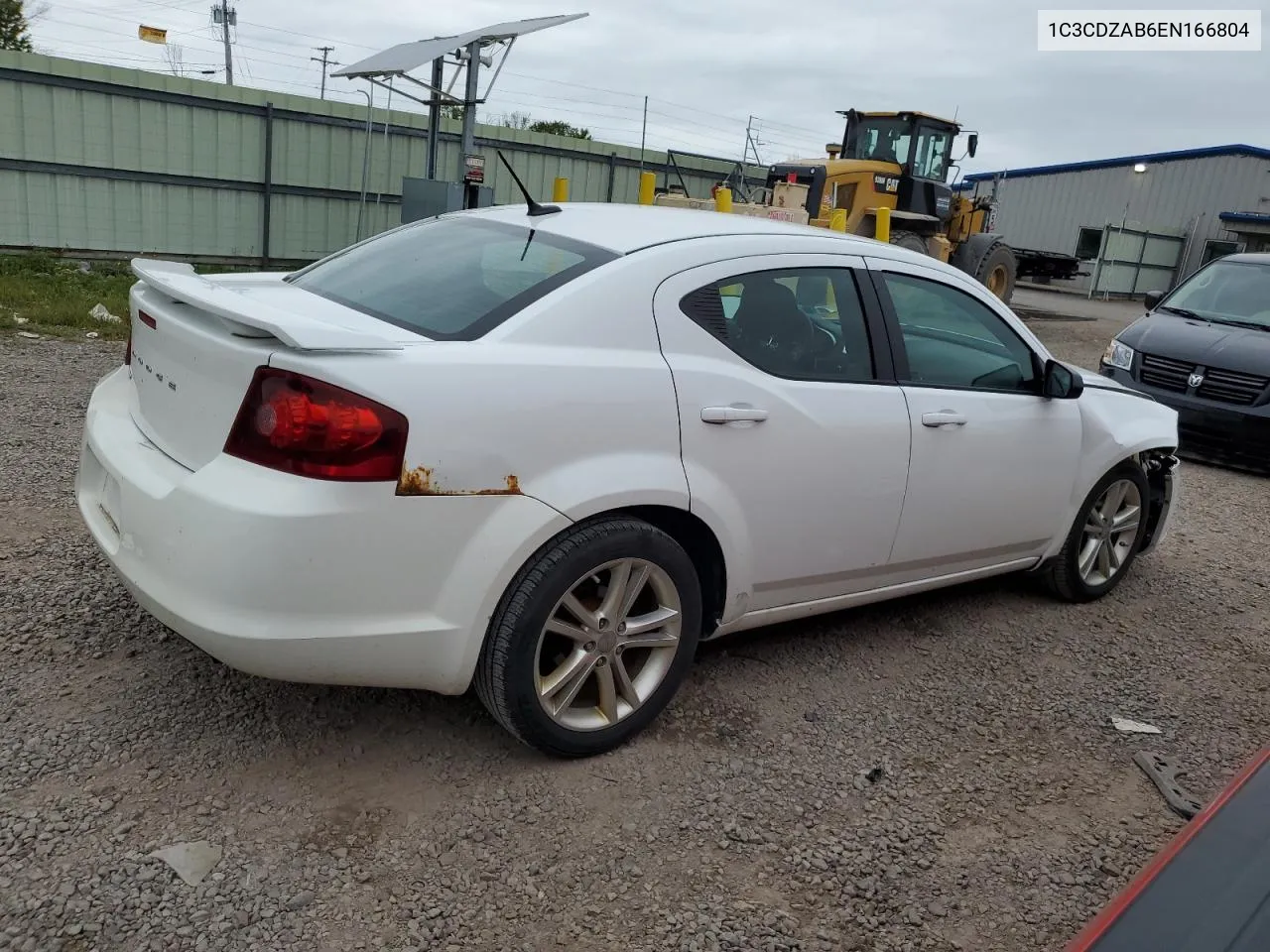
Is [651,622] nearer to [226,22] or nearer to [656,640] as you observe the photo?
[656,640]

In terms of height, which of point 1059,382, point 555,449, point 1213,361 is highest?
point 1059,382

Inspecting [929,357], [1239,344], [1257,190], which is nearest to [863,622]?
[929,357]

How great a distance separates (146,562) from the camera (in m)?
2.69

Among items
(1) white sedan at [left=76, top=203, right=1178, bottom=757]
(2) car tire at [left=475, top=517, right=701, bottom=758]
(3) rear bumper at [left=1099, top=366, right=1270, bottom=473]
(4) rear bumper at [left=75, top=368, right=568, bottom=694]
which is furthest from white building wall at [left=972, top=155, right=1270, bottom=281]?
(4) rear bumper at [left=75, top=368, right=568, bottom=694]

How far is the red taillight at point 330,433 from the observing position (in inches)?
98.0

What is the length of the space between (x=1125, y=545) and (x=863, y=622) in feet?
5.00

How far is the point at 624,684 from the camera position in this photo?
3088 mm

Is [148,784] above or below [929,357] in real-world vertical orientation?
below

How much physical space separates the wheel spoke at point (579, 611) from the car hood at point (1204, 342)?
22.5 feet

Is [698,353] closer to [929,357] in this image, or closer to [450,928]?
[929,357]

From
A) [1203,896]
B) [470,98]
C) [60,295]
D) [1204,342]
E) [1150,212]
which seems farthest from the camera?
[1150,212]

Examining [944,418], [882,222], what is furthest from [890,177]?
[944,418]

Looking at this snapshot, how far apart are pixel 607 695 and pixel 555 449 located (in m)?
0.79

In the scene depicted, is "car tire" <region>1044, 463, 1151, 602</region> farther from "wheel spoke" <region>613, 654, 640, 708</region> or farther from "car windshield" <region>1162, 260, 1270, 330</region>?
"car windshield" <region>1162, 260, 1270, 330</region>
